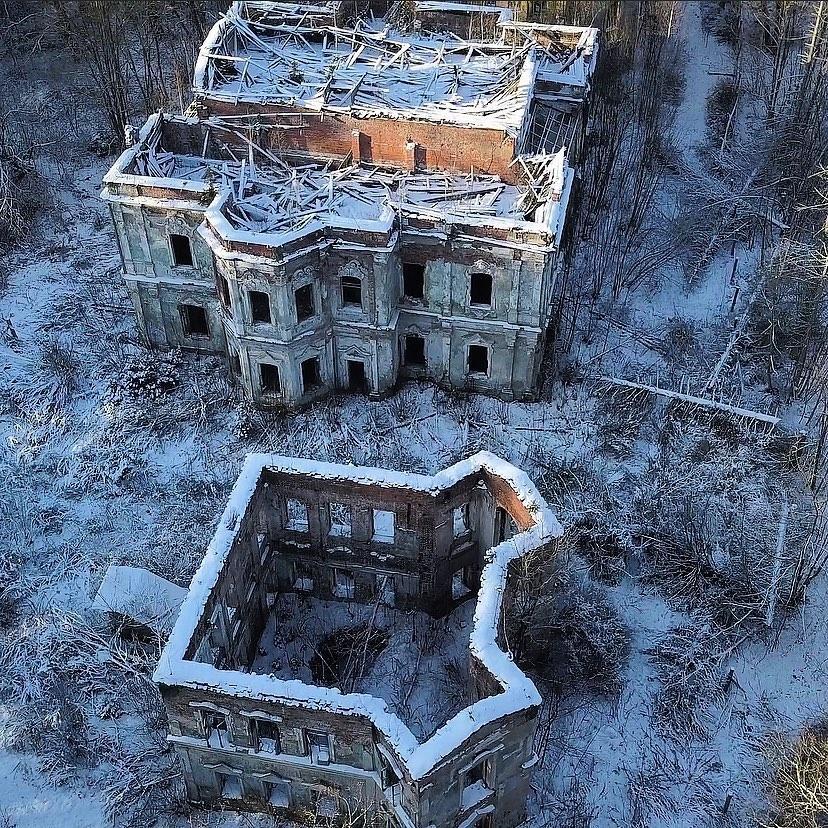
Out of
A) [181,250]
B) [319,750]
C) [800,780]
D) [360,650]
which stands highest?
[181,250]

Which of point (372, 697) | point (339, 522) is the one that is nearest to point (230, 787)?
point (372, 697)

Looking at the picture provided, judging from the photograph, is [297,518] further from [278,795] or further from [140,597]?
[278,795]

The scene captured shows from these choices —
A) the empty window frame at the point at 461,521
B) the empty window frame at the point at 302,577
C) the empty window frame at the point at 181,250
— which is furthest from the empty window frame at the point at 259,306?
the empty window frame at the point at 461,521

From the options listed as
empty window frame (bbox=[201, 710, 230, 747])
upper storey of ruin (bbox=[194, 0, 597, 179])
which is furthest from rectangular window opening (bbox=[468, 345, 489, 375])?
empty window frame (bbox=[201, 710, 230, 747])

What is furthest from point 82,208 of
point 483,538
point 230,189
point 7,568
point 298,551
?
point 483,538

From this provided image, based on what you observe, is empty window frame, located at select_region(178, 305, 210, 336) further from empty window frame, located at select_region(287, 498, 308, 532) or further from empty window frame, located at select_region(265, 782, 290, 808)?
empty window frame, located at select_region(265, 782, 290, 808)

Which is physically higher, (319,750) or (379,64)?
(379,64)
